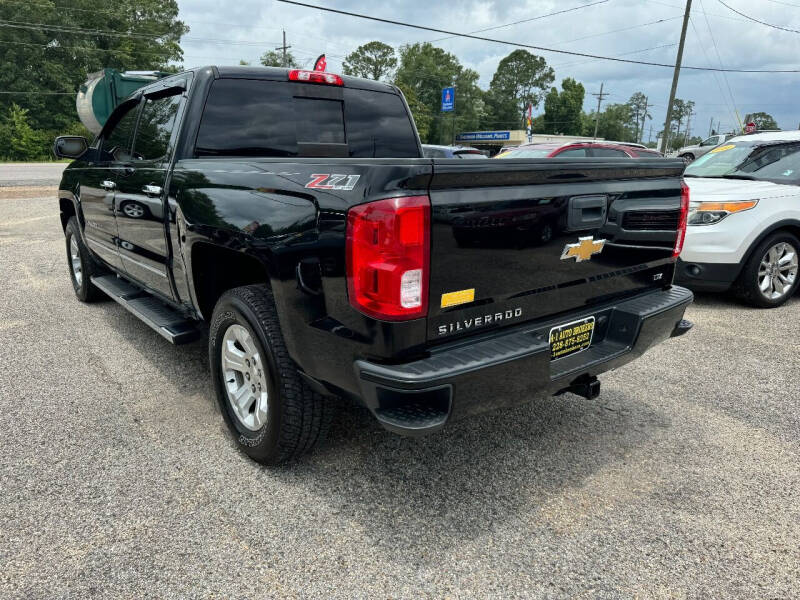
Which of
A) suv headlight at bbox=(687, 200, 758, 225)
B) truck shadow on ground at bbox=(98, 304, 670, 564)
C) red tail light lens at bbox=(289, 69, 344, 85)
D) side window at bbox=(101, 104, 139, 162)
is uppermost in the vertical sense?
red tail light lens at bbox=(289, 69, 344, 85)

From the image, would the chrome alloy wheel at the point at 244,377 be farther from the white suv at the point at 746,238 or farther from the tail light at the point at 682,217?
the white suv at the point at 746,238

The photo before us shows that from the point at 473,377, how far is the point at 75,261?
532 cm

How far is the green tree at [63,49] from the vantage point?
45.8 meters

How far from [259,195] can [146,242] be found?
1569 millimetres

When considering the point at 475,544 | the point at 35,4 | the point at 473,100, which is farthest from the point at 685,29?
the point at 473,100

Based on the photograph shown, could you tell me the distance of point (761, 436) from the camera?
10.5 ft

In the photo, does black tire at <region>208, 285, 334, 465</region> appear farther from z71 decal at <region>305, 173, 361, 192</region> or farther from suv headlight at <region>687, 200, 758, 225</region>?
suv headlight at <region>687, 200, 758, 225</region>

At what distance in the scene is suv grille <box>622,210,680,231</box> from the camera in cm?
278

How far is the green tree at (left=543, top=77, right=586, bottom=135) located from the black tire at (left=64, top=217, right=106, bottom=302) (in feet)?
348

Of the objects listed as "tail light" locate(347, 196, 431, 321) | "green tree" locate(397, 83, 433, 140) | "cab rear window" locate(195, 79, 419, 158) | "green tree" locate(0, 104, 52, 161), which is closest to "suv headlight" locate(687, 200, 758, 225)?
"cab rear window" locate(195, 79, 419, 158)

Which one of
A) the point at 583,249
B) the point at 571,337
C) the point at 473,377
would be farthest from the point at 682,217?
the point at 473,377

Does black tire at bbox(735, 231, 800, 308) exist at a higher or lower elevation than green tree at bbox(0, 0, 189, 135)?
lower

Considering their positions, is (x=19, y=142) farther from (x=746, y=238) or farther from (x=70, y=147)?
(x=746, y=238)

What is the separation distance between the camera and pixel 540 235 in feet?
7.82
